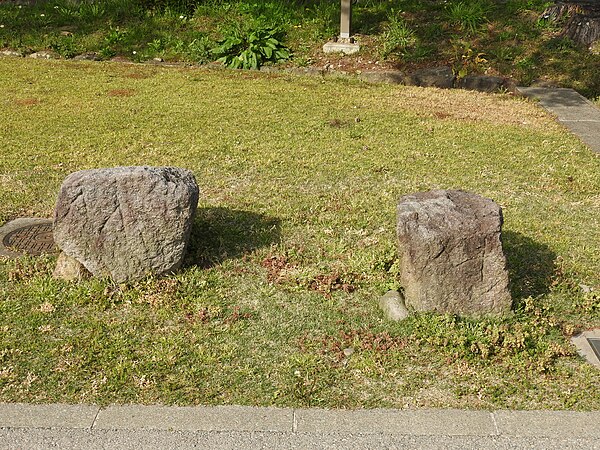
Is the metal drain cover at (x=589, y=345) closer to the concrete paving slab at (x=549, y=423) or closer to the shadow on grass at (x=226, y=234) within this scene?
the concrete paving slab at (x=549, y=423)

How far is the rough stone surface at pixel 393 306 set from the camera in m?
5.75

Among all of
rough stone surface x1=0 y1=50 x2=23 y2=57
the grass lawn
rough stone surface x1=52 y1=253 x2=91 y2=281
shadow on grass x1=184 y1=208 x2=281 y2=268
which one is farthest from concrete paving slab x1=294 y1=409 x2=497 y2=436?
rough stone surface x1=0 y1=50 x2=23 y2=57

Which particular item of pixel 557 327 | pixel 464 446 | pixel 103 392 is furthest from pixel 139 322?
pixel 557 327

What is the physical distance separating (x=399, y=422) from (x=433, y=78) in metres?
10.9

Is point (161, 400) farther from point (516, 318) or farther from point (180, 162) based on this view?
point (180, 162)

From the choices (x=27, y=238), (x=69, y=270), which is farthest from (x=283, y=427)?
(x=27, y=238)

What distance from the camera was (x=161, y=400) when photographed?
4.80 meters

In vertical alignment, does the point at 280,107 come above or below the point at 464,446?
below

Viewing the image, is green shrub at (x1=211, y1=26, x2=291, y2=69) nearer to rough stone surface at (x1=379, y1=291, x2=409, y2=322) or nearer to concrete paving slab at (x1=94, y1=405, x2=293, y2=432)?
rough stone surface at (x1=379, y1=291, x2=409, y2=322)

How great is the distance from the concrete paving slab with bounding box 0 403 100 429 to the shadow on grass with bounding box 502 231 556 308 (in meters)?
3.27

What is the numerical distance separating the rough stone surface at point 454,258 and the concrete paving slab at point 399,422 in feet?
3.76

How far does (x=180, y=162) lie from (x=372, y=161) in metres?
2.44

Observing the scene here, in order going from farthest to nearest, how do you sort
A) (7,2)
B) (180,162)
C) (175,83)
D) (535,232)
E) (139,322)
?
(7,2) < (175,83) < (180,162) < (535,232) < (139,322)

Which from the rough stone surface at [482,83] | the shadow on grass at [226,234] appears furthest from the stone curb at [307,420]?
the rough stone surface at [482,83]
